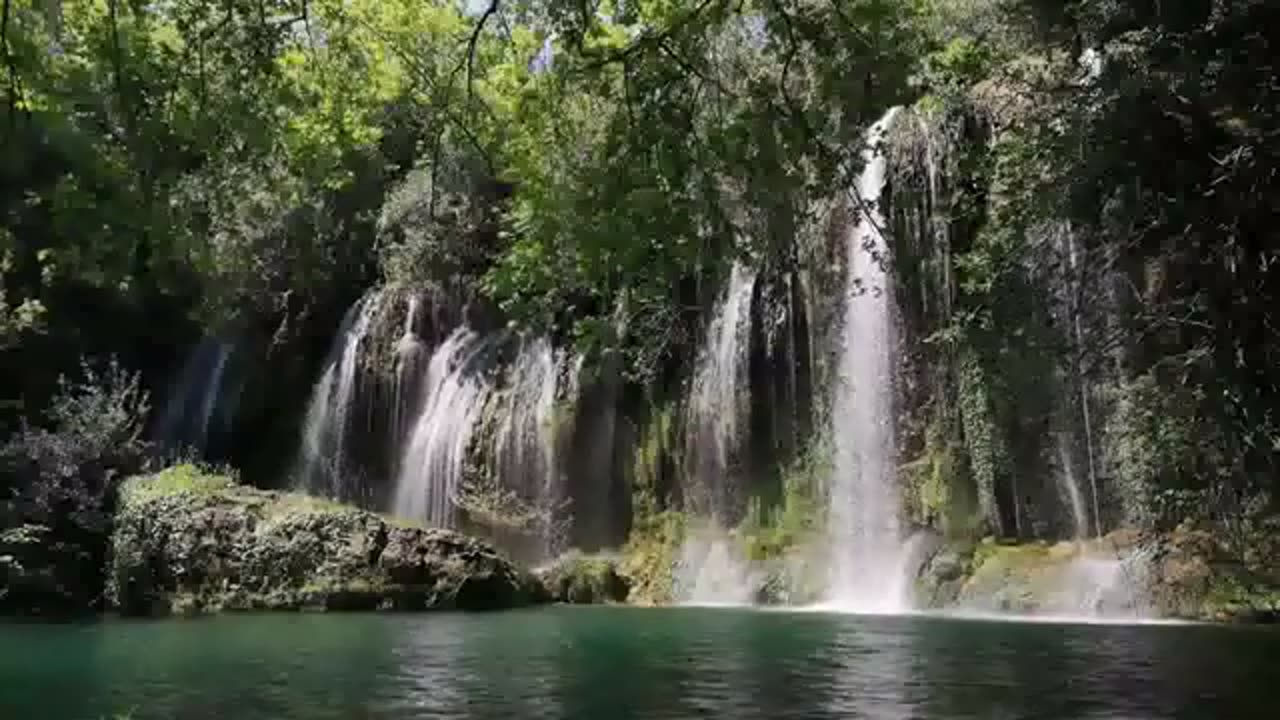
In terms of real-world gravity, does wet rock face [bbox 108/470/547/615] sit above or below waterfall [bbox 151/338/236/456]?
below

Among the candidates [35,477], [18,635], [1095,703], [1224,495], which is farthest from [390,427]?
[1095,703]

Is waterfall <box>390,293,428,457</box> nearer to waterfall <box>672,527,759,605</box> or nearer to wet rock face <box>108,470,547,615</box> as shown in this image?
wet rock face <box>108,470,547,615</box>

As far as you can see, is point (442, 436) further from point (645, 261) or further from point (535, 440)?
point (645, 261)

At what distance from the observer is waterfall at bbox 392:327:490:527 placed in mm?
24000

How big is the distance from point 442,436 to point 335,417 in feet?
9.61

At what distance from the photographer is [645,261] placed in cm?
621

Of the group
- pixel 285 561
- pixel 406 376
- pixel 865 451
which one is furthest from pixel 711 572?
pixel 406 376

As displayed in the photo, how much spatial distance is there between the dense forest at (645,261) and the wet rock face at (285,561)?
4.95 feet

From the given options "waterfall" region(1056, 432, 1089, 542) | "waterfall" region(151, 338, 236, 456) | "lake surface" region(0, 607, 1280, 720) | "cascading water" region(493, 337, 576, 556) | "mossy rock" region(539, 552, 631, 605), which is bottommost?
"lake surface" region(0, 607, 1280, 720)

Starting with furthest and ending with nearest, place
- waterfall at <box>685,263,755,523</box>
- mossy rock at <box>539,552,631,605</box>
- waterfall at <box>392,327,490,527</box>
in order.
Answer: waterfall at <box>392,327,490,527</box>, waterfall at <box>685,263,755,523</box>, mossy rock at <box>539,552,631,605</box>

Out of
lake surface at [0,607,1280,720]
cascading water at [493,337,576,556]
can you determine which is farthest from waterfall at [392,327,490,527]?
lake surface at [0,607,1280,720]

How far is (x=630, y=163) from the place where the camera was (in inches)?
252

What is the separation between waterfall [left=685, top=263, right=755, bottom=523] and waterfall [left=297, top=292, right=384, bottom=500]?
7.52m

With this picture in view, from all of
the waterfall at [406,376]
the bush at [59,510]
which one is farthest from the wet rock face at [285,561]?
the waterfall at [406,376]
